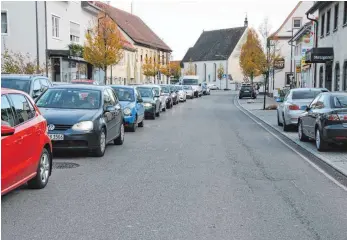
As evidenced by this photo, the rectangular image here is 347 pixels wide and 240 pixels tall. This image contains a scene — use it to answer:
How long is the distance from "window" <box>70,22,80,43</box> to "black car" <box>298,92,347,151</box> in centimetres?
2585

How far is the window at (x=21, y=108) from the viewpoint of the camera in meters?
6.93

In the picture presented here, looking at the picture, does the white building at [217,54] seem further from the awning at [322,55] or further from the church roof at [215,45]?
the awning at [322,55]

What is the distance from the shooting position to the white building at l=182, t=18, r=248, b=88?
105000 mm

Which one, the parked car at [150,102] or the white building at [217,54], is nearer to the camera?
the parked car at [150,102]

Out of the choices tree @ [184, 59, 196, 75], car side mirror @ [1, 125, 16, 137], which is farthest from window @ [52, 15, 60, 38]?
tree @ [184, 59, 196, 75]

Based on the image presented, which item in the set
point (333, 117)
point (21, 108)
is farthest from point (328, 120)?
point (21, 108)

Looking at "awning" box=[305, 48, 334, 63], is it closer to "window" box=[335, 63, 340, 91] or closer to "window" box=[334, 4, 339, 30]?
"window" box=[335, 63, 340, 91]

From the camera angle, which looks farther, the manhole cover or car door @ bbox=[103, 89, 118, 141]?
car door @ bbox=[103, 89, 118, 141]

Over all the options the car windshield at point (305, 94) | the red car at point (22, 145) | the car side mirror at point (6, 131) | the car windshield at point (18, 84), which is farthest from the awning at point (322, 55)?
the car side mirror at point (6, 131)

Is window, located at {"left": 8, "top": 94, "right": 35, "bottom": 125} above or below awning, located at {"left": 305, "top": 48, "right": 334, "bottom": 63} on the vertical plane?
below

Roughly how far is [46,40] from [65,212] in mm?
27062

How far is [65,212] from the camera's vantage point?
20.4 ft

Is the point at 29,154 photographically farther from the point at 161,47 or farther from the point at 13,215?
the point at 161,47

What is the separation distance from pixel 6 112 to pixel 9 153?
0.67 m
